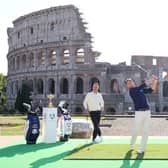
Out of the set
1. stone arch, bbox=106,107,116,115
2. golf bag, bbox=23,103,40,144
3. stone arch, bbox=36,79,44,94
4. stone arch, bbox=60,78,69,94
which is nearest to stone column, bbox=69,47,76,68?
stone arch, bbox=60,78,69,94

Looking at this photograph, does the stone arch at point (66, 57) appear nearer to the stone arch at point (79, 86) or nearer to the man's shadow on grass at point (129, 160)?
the stone arch at point (79, 86)

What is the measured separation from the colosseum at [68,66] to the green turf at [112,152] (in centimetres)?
4564

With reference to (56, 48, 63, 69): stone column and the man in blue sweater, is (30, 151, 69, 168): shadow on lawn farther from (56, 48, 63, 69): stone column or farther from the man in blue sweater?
(56, 48, 63, 69): stone column

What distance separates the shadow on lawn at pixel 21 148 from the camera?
1243cm

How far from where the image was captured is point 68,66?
6650 centimetres

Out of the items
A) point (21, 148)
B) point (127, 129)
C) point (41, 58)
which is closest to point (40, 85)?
point (41, 58)

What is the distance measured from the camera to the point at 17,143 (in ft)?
50.6

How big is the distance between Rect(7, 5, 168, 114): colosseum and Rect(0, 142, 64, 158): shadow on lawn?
147ft

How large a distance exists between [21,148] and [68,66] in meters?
53.0

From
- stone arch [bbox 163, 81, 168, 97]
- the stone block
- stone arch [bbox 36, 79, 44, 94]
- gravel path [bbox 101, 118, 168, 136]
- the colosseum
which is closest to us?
the stone block

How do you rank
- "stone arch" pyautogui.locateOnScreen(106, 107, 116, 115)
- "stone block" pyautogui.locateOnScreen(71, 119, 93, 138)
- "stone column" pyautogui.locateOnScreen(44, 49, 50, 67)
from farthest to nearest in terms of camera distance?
1. "stone column" pyautogui.locateOnScreen(44, 49, 50, 67)
2. "stone arch" pyautogui.locateOnScreen(106, 107, 116, 115)
3. "stone block" pyautogui.locateOnScreen(71, 119, 93, 138)

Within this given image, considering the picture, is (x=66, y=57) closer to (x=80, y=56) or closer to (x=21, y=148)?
(x=80, y=56)

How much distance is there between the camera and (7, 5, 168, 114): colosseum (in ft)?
204

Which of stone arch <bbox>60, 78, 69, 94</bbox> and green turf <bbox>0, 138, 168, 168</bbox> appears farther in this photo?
stone arch <bbox>60, 78, 69, 94</bbox>
